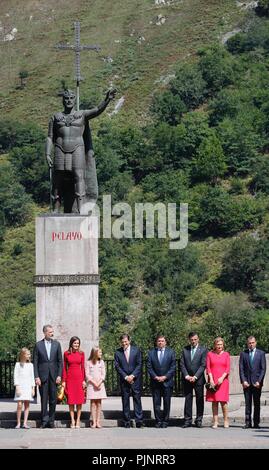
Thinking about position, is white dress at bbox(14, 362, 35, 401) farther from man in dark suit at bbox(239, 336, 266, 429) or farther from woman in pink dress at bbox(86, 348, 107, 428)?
man in dark suit at bbox(239, 336, 266, 429)

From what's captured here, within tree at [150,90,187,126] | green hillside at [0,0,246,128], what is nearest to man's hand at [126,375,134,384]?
tree at [150,90,187,126]

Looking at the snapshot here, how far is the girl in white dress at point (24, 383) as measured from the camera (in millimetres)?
29688

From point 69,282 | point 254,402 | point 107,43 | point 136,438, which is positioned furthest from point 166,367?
point 107,43

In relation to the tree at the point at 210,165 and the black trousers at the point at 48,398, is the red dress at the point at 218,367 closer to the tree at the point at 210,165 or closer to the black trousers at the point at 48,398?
the black trousers at the point at 48,398

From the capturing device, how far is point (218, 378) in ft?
98.7

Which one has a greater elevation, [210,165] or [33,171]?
[210,165]

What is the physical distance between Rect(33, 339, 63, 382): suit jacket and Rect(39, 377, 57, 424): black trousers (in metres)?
0.12

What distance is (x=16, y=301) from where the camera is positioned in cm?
11675

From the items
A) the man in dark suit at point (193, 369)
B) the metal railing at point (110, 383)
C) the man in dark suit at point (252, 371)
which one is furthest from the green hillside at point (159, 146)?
the man in dark suit at point (252, 371)

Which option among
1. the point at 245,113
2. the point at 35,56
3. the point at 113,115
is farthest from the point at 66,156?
the point at 35,56

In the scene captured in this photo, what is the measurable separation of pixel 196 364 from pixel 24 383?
298 centimetres

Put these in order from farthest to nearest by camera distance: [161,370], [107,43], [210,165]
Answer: [107,43]
[210,165]
[161,370]

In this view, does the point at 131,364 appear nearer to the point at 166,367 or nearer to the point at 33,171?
the point at 166,367
